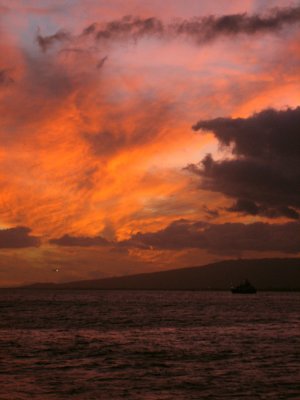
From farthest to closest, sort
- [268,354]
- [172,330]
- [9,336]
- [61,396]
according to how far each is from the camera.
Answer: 1. [172,330]
2. [9,336]
3. [268,354]
4. [61,396]

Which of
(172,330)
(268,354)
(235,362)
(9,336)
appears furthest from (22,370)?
(172,330)

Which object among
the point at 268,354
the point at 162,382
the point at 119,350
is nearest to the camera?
the point at 162,382

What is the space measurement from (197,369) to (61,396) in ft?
42.0

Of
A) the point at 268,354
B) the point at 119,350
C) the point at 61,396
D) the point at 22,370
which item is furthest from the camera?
the point at 119,350

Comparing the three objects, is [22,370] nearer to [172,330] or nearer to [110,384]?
[110,384]

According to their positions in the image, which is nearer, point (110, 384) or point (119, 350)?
point (110, 384)

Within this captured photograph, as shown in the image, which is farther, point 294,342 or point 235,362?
point 294,342

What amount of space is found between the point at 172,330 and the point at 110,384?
41.5 m

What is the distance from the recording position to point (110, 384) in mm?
33062

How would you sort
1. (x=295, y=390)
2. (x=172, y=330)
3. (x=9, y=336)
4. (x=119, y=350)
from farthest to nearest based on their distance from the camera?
(x=172, y=330) → (x=9, y=336) → (x=119, y=350) → (x=295, y=390)

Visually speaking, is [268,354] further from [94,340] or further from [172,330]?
[172,330]

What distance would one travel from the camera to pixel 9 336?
65125mm

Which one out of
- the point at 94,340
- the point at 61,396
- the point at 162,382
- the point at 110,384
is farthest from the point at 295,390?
the point at 94,340

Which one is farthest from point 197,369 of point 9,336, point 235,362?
point 9,336
